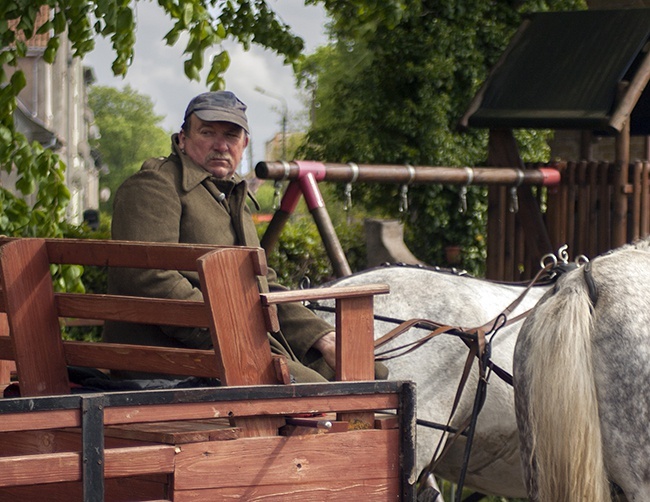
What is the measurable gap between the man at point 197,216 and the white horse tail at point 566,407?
80 cm

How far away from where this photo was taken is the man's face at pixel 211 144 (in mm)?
3898

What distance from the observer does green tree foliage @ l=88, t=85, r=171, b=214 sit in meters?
74.6

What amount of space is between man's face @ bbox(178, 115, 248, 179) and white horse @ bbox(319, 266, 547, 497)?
0.88m

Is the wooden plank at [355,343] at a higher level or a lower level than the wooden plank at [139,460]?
higher

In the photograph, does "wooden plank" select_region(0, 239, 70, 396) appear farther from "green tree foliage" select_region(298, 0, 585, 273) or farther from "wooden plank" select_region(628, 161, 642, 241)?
"green tree foliage" select_region(298, 0, 585, 273)

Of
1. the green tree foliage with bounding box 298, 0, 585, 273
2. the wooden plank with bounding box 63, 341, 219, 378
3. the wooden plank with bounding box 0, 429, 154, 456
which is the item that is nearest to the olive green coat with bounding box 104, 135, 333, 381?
the wooden plank with bounding box 63, 341, 219, 378

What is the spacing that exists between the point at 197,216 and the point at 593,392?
1.54 metres

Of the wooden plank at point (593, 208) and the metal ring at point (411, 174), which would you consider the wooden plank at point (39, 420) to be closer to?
the metal ring at point (411, 174)

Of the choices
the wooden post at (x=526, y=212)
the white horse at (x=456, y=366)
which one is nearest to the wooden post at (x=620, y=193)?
the wooden post at (x=526, y=212)

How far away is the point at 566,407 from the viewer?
3148 millimetres

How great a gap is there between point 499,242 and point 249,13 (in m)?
3.81

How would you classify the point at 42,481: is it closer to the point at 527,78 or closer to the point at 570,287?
the point at 570,287

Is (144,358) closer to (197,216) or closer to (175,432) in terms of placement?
(175,432)

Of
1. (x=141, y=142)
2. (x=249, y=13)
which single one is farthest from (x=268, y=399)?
(x=141, y=142)
